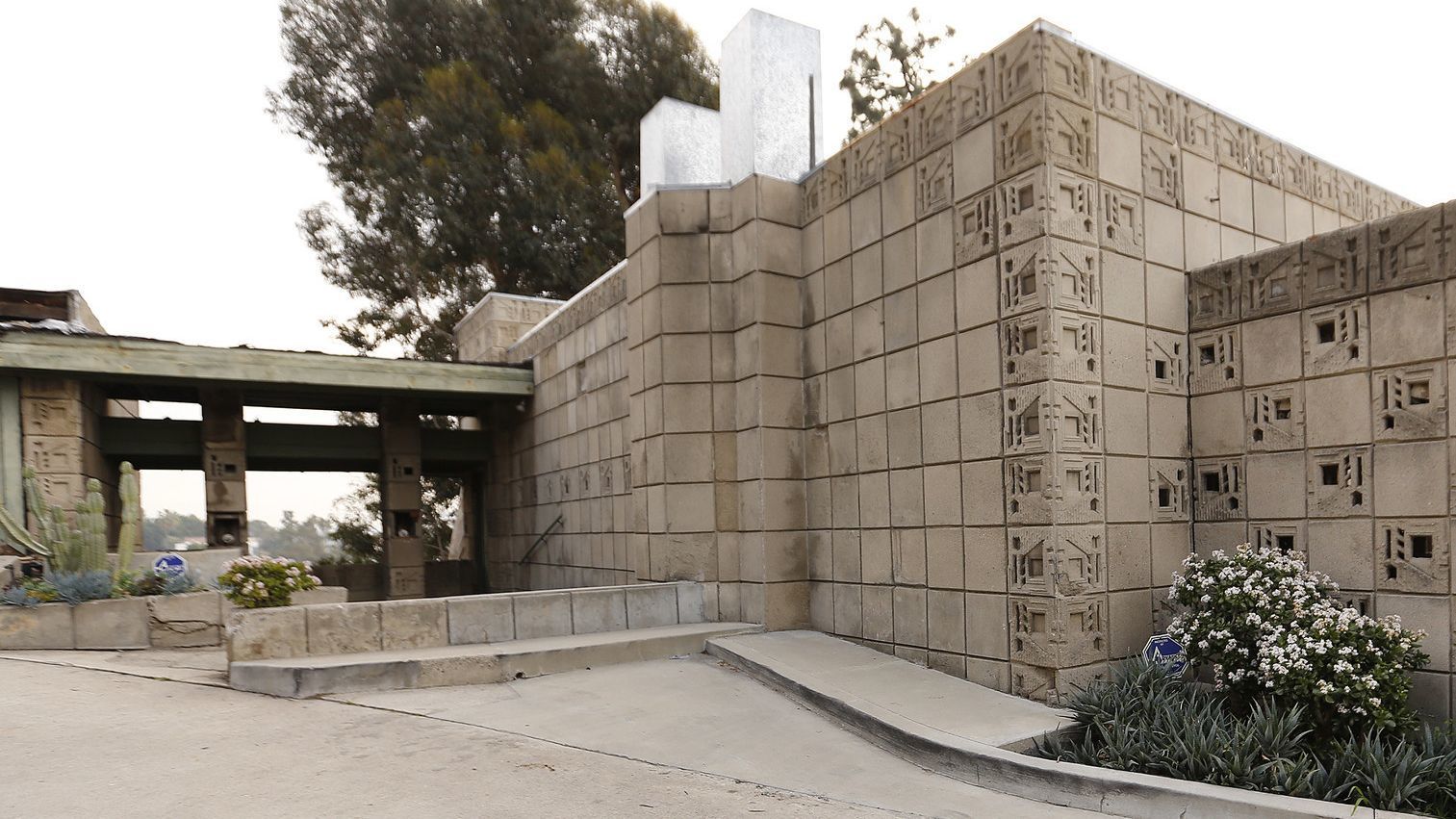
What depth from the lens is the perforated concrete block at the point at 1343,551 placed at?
600 cm

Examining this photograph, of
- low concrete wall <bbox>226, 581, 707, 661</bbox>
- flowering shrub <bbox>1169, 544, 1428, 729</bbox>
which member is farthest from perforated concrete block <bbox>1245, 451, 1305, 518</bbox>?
low concrete wall <bbox>226, 581, 707, 661</bbox>

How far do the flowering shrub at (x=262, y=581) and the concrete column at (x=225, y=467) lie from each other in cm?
716

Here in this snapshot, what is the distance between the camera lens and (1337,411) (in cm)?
623

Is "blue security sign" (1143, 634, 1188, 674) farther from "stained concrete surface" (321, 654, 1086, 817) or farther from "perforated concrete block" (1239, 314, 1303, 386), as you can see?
"perforated concrete block" (1239, 314, 1303, 386)

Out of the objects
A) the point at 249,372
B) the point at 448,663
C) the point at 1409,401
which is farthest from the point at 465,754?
the point at 249,372

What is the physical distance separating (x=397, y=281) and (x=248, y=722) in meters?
21.5

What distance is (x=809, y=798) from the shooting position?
16.4ft

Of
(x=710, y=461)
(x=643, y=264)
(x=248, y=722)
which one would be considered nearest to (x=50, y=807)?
(x=248, y=722)

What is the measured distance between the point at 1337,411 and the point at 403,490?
1528cm

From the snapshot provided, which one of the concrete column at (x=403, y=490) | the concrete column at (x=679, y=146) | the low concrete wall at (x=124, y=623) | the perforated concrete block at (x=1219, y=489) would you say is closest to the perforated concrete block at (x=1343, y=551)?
the perforated concrete block at (x=1219, y=489)

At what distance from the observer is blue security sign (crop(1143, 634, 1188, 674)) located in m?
6.36

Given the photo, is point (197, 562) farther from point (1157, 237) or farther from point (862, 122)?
point (862, 122)

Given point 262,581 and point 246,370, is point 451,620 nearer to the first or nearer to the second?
point 262,581

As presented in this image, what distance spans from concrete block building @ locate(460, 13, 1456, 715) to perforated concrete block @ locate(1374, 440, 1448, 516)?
0.02 meters
